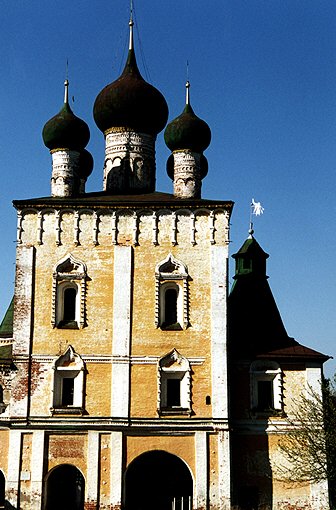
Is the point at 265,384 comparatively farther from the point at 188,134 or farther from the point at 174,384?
the point at 188,134

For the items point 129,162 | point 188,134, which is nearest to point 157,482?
point 129,162

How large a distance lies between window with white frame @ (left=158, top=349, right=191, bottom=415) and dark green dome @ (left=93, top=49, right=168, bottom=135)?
7401 millimetres

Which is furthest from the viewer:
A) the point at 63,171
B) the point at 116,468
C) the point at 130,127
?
the point at 130,127

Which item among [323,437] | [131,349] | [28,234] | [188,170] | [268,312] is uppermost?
[188,170]

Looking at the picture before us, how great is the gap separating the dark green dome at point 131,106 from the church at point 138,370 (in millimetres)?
2941

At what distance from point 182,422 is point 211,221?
5.30 metres

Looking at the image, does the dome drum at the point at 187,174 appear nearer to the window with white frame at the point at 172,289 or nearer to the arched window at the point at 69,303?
the window with white frame at the point at 172,289

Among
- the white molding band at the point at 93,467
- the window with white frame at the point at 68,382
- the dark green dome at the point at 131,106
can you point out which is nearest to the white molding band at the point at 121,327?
the white molding band at the point at 93,467

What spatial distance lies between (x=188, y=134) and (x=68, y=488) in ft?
34.8

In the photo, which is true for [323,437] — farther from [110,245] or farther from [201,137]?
[201,137]

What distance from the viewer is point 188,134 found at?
78.0 feet

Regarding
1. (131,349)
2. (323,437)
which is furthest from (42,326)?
(323,437)

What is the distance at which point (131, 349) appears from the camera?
2120 cm

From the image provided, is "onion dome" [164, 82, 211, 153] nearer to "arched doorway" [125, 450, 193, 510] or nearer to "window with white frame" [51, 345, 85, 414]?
"window with white frame" [51, 345, 85, 414]
